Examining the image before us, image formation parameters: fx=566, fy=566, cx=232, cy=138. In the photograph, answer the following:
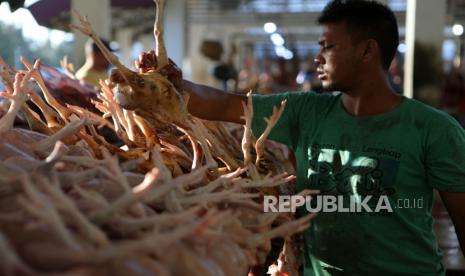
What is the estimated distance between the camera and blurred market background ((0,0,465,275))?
16.4 feet

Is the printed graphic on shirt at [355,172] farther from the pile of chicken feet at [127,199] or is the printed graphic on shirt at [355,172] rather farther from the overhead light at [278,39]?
the overhead light at [278,39]

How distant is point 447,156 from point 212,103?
719mm

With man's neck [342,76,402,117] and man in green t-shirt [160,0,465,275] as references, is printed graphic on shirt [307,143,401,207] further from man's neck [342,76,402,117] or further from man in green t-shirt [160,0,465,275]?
man's neck [342,76,402,117]

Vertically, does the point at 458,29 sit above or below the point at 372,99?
below

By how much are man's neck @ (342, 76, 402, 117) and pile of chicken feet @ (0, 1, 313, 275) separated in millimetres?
502

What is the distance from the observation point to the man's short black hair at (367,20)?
1.86 meters

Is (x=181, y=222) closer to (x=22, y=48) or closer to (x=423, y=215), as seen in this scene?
(x=423, y=215)

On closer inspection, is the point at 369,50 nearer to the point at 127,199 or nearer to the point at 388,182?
the point at 388,182

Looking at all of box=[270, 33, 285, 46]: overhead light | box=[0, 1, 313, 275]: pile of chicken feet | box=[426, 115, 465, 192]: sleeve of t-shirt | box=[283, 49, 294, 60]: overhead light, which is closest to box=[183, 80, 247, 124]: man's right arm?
box=[0, 1, 313, 275]: pile of chicken feet

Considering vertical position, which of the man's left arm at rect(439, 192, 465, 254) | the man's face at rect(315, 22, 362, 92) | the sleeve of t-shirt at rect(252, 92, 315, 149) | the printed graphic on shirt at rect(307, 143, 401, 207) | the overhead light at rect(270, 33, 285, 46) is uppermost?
the man's face at rect(315, 22, 362, 92)

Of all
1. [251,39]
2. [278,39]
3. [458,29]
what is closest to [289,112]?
[458,29]

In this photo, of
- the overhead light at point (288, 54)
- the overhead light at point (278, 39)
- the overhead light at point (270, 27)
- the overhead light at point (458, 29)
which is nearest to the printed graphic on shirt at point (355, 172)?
the overhead light at point (270, 27)

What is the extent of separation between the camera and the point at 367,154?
174cm

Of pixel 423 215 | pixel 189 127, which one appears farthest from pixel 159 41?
pixel 423 215
